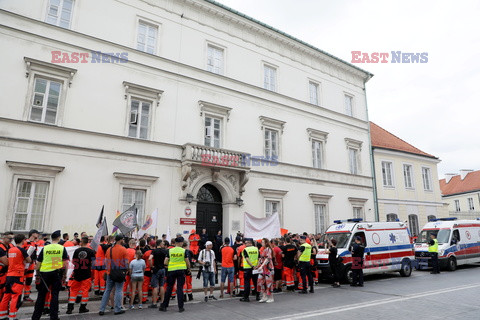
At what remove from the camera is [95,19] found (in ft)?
49.4

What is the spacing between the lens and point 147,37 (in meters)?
16.5

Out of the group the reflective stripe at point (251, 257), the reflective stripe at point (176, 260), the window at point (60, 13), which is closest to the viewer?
the reflective stripe at point (176, 260)

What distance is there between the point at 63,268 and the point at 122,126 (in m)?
8.27

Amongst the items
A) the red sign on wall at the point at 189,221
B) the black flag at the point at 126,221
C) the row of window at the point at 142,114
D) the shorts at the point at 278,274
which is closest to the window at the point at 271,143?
the row of window at the point at 142,114

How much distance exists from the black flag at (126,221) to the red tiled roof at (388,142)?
20.4m

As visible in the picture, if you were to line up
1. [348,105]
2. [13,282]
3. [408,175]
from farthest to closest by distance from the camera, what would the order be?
[408,175] → [348,105] → [13,282]

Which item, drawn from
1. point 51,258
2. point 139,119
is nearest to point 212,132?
point 139,119

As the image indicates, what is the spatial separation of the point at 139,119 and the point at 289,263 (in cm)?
950

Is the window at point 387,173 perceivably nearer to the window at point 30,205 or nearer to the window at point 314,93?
the window at point 314,93

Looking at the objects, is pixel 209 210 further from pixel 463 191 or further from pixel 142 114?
pixel 463 191

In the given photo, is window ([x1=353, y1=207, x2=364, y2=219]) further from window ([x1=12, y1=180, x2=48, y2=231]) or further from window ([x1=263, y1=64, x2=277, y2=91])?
window ([x1=12, y1=180, x2=48, y2=231])

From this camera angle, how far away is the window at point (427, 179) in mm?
28000

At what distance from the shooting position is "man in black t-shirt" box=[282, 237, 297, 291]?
447 inches

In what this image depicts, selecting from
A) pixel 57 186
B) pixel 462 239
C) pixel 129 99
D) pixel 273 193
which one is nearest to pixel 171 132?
pixel 129 99
